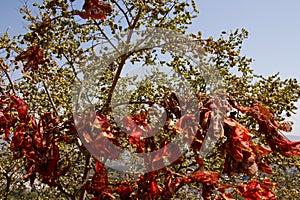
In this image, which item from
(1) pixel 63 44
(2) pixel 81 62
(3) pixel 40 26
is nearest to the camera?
(3) pixel 40 26

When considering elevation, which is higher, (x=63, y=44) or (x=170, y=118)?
(x=63, y=44)

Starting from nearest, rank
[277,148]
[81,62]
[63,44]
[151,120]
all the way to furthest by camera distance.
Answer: [277,148] → [151,120] → [63,44] → [81,62]

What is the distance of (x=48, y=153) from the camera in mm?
2617

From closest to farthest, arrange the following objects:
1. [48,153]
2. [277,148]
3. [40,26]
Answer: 1. [277,148]
2. [48,153]
3. [40,26]

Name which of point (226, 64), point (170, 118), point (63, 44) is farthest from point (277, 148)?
point (63, 44)

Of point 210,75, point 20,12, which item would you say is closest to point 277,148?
point 210,75

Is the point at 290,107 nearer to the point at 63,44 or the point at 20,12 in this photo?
the point at 63,44

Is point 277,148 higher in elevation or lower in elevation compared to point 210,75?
lower

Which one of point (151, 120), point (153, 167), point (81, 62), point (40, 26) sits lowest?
point (153, 167)

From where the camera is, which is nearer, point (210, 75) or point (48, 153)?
point (48, 153)

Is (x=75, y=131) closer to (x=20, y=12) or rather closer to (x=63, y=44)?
(x=63, y=44)

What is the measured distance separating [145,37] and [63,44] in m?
1.66

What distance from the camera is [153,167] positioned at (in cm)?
269

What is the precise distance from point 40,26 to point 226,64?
304 centimetres
